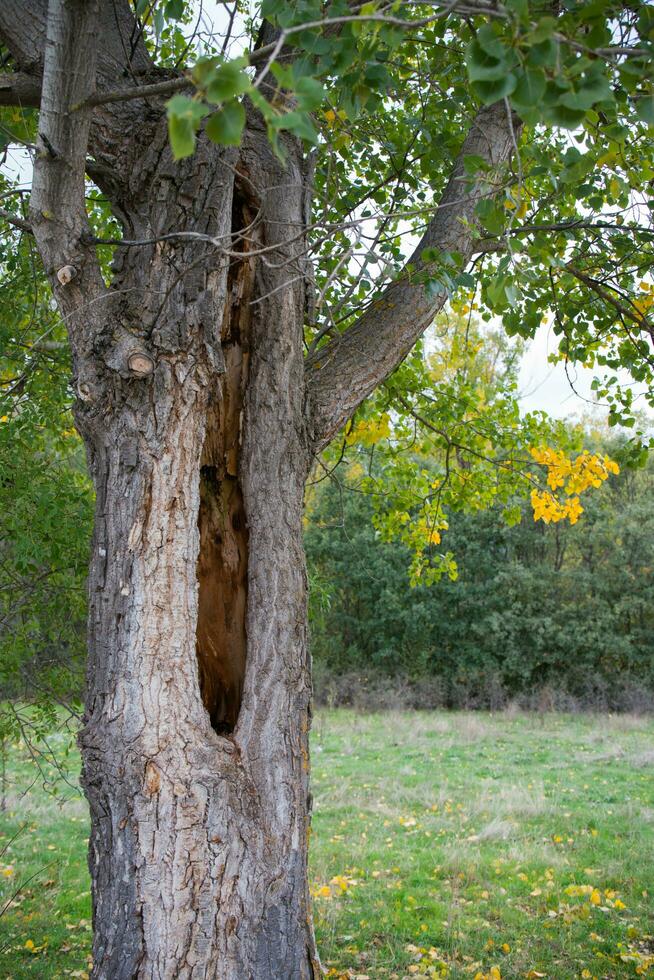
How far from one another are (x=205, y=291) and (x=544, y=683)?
768 inches

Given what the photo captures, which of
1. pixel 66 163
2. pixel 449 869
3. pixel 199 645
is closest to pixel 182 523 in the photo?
pixel 199 645

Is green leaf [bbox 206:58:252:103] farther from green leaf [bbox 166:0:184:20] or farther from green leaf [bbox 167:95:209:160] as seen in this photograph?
green leaf [bbox 166:0:184:20]

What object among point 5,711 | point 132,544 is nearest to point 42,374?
point 5,711

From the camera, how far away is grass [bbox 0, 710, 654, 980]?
14.8 feet

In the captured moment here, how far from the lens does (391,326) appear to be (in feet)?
10.6

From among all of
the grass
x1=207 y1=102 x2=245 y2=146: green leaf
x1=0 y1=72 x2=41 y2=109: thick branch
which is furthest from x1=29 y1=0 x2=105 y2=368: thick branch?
the grass

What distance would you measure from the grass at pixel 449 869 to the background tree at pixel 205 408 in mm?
2209

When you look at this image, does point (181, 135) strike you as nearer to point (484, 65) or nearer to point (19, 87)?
point (484, 65)

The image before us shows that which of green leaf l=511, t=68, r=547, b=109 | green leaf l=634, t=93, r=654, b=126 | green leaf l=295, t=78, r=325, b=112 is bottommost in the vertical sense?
green leaf l=295, t=78, r=325, b=112

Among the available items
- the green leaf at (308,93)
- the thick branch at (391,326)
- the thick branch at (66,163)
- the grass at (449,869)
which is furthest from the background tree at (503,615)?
the green leaf at (308,93)

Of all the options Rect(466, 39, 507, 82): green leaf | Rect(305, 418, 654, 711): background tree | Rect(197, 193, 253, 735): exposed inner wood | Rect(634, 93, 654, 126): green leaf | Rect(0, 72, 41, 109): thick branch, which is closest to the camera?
Rect(466, 39, 507, 82): green leaf

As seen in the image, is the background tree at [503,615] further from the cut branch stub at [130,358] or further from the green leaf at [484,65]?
the green leaf at [484,65]

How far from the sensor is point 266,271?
123 inches

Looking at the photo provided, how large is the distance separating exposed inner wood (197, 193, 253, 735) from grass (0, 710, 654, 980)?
2.11 m
